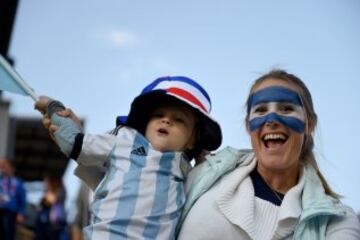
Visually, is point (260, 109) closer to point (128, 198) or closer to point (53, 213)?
point (128, 198)

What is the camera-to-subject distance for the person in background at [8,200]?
8844 millimetres

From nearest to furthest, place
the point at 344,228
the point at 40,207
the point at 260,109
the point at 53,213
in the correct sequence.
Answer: the point at 344,228, the point at 260,109, the point at 53,213, the point at 40,207

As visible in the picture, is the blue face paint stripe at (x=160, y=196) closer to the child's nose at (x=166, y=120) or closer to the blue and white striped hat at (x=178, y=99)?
the child's nose at (x=166, y=120)

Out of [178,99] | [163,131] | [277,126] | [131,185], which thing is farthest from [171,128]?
[277,126]

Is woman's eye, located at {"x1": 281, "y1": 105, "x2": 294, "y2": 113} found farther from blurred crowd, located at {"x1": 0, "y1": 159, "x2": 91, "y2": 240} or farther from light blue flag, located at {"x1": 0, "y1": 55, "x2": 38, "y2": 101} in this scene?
blurred crowd, located at {"x1": 0, "y1": 159, "x2": 91, "y2": 240}

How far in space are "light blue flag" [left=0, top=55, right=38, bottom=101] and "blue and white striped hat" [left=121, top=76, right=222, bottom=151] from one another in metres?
0.53

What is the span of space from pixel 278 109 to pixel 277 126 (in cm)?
9

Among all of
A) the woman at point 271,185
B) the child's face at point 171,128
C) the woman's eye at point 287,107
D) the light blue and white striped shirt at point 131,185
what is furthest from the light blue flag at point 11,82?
the woman's eye at point 287,107

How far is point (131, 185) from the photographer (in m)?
2.95

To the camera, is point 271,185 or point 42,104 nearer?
point 271,185

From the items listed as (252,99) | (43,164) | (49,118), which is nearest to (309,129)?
(252,99)

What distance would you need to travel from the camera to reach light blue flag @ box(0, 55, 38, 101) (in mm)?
3387

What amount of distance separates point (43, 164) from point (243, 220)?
20.9 m

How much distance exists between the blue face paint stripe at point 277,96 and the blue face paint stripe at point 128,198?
0.60m
